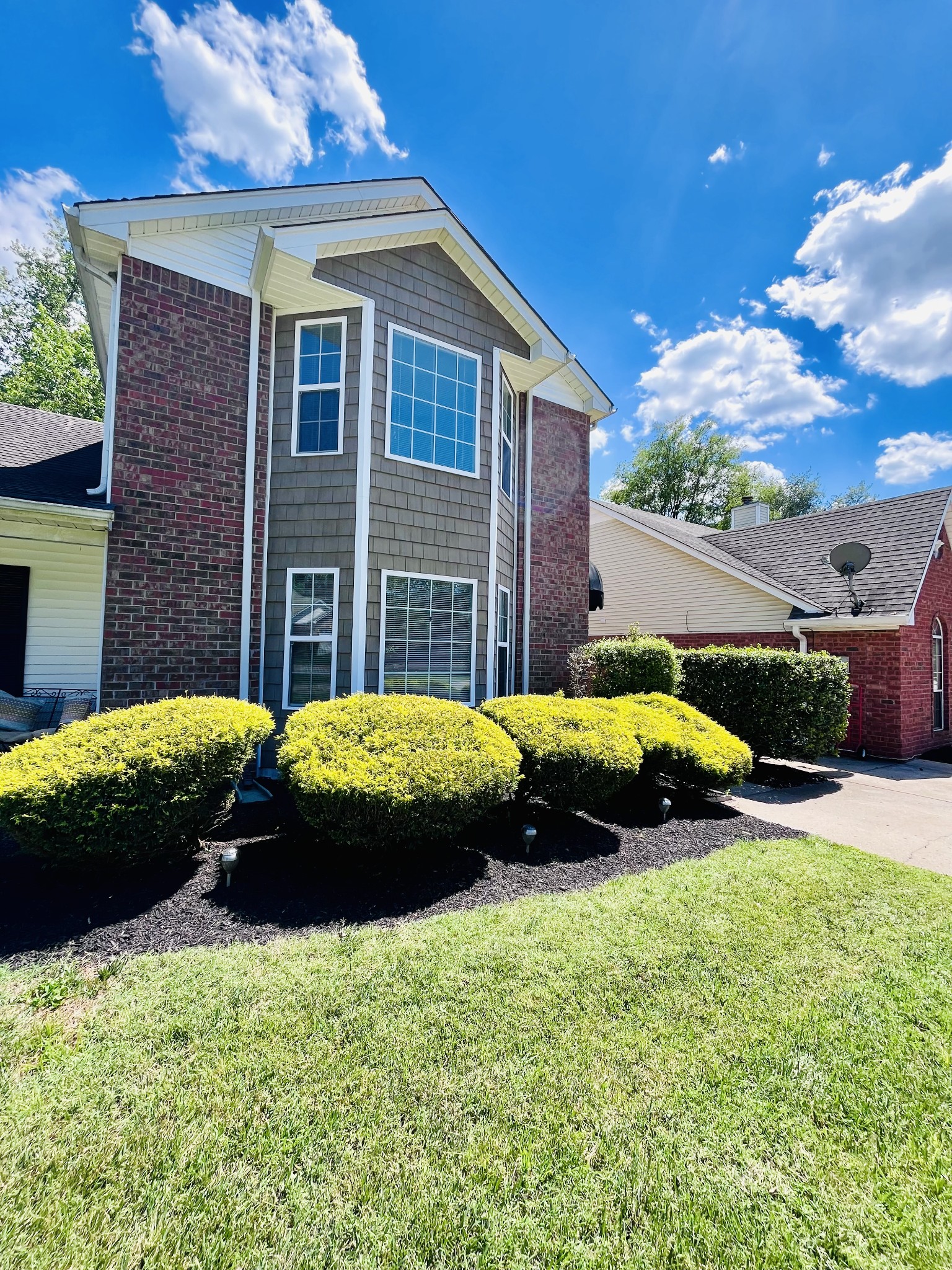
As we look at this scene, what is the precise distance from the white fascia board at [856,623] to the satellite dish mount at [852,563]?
0.24m

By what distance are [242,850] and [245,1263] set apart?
333cm

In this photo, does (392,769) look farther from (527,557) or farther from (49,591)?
(49,591)

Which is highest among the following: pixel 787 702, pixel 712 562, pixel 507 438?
pixel 507 438

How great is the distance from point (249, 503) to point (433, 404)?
312 cm

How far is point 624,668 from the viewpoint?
32.1ft

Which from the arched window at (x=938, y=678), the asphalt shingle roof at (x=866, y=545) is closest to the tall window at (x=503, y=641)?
the asphalt shingle roof at (x=866, y=545)

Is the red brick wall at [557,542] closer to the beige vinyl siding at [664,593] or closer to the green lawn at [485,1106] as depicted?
the beige vinyl siding at [664,593]

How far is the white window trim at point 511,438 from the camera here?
29.4 ft

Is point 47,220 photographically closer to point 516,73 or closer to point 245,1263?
point 516,73

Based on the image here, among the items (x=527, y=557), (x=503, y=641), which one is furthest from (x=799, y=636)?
(x=503, y=641)

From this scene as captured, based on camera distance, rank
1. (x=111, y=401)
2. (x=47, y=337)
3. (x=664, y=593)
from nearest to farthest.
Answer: (x=111, y=401), (x=664, y=593), (x=47, y=337)

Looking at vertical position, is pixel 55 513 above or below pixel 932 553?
below

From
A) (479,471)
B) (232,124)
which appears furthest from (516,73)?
(479,471)

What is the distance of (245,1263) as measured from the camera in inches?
64.9
